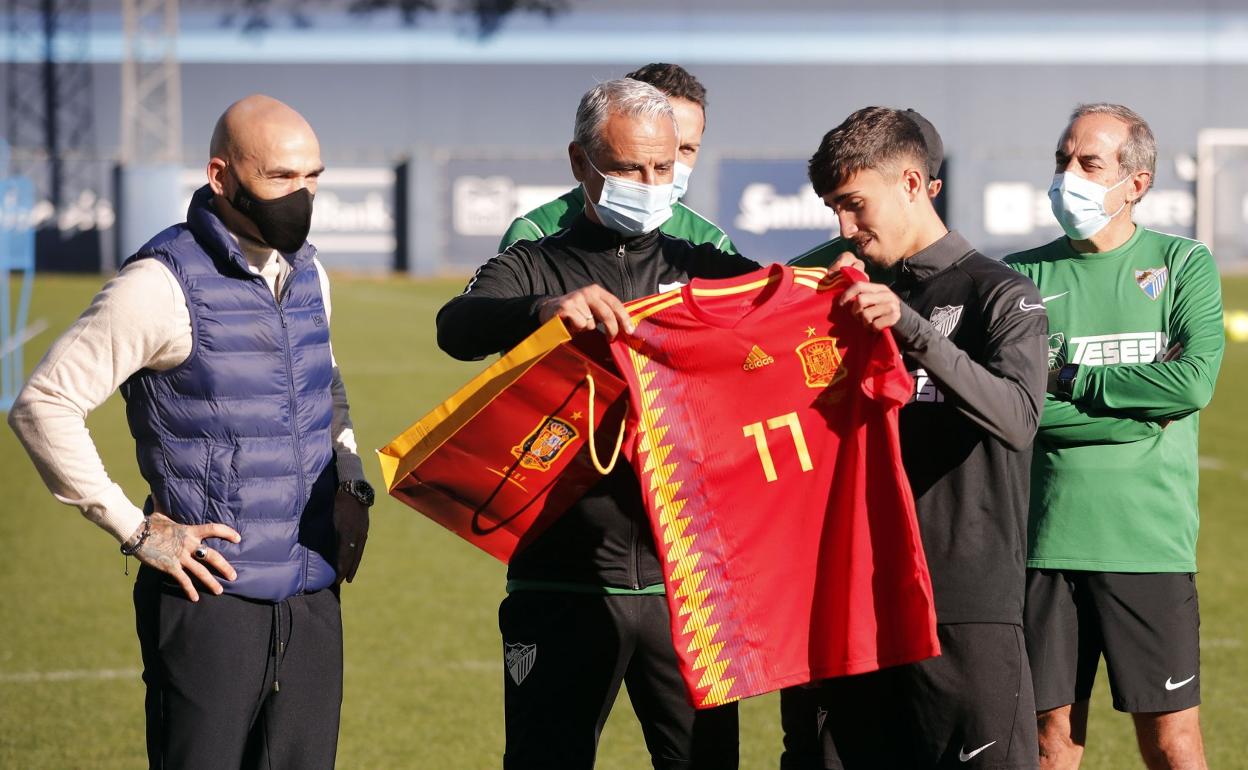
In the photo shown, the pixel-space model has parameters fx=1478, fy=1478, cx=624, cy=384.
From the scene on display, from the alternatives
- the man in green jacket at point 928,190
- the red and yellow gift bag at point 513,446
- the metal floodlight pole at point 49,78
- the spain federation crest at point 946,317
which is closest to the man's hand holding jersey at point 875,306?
the spain federation crest at point 946,317

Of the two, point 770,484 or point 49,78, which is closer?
point 770,484

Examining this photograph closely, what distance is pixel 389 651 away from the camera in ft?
22.1

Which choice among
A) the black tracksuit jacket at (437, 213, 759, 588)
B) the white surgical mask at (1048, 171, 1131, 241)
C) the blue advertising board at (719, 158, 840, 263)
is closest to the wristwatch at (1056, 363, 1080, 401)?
the white surgical mask at (1048, 171, 1131, 241)

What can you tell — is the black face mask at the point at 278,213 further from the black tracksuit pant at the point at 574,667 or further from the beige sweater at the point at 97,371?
the black tracksuit pant at the point at 574,667

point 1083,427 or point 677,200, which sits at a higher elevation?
point 677,200

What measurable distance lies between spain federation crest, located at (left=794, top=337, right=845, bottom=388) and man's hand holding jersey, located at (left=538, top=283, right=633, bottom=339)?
396mm

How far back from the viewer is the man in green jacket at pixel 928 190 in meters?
3.34

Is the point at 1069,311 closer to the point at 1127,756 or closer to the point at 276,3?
the point at 1127,756

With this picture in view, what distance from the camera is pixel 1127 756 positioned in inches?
212

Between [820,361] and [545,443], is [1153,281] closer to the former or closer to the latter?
[820,361]

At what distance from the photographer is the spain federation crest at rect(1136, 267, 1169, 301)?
3.96 m

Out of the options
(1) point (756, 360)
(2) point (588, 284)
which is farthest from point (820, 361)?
(2) point (588, 284)

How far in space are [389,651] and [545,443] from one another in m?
3.68

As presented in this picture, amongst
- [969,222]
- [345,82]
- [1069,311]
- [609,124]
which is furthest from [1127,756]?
[345,82]
